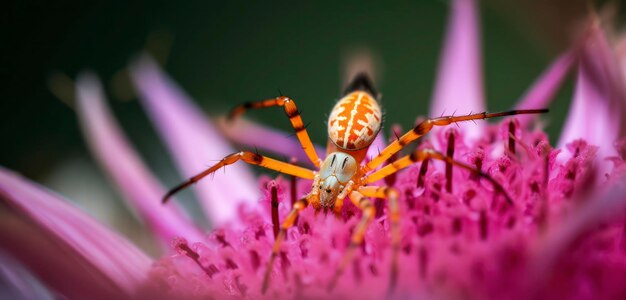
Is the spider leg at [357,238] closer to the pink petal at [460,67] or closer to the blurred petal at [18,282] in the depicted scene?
the blurred petal at [18,282]

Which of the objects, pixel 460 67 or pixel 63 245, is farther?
pixel 460 67

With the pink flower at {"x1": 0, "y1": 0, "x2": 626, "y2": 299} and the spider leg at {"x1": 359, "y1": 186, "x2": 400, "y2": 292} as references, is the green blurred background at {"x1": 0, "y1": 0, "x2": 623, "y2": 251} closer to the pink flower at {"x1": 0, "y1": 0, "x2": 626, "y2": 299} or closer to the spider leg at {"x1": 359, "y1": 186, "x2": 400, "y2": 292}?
the pink flower at {"x1": 0, "y1": 0, "x2": 626, "y2": 299}

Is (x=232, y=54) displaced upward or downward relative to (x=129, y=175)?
upward

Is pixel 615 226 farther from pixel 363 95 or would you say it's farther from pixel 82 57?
pixel 82 57

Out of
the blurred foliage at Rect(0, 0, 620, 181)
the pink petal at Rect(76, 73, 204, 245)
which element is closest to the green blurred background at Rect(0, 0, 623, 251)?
the blurred foliage at Rect(0, 0, 620, 181)

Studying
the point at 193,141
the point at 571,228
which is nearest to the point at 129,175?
the point at 193,141

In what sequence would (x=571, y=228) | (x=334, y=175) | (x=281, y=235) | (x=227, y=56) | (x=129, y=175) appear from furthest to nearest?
(x=227, y=56) → (x=129, y=175) → (x=334, y=175) → (x=281, y=235) → (x=571, y=228)

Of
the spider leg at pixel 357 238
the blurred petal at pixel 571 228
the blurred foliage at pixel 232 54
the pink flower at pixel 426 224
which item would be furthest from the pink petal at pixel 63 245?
the blurred foliage at pixel 232 54

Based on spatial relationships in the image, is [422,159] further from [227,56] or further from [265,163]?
[227,56]
